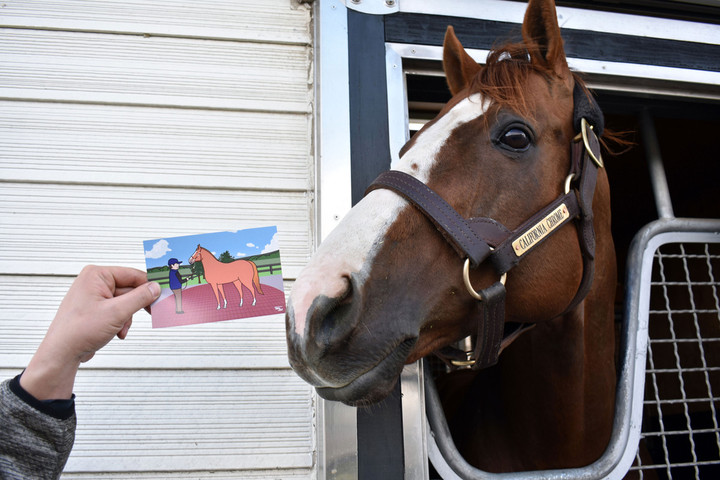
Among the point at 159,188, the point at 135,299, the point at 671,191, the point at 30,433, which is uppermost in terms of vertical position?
the point at 671,191

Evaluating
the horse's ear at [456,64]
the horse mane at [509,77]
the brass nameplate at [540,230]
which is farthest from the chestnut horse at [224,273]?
the horse's ear at [456,64]

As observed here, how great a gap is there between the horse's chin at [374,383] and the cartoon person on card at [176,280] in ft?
1.18

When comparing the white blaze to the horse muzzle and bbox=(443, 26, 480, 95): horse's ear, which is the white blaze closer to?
the horse muzzle

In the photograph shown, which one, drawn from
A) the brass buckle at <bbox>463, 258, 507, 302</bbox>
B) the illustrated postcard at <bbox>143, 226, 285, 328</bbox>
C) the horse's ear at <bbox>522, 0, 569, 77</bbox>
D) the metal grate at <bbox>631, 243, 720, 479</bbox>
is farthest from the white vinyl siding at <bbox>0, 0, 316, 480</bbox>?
the metal grate at <bbox>631, 243, 720, 479</bbox>

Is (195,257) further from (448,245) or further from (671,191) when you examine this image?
(671,191)

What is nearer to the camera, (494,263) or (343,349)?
(343,349)

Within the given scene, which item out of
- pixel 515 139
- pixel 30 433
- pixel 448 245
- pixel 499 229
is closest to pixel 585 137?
pixel 515 139

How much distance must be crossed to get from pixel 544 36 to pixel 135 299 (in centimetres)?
116

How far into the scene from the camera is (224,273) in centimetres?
94

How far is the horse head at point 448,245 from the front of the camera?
31.7 inches

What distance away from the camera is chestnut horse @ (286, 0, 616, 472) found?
0.82 m

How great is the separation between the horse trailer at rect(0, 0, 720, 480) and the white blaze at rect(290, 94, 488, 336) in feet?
0.85

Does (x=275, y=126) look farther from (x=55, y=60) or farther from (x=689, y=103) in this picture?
(x=689, y=103)

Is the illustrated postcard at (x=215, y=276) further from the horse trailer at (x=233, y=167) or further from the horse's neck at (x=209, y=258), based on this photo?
the horse trailer at (x=233, y=167)
